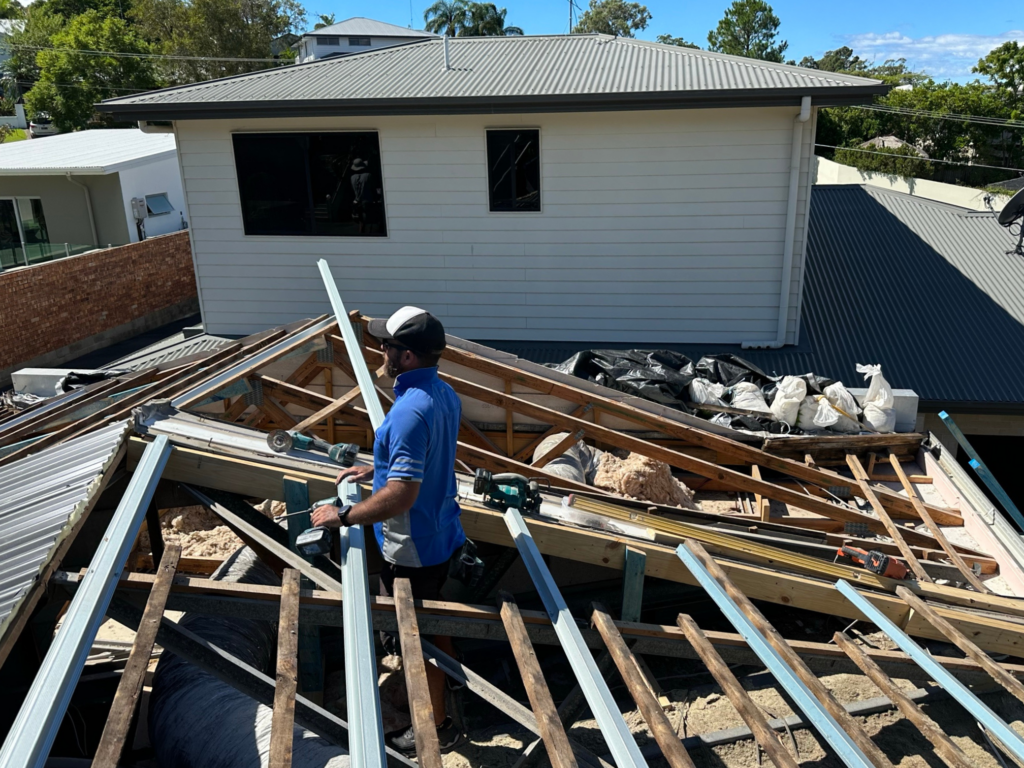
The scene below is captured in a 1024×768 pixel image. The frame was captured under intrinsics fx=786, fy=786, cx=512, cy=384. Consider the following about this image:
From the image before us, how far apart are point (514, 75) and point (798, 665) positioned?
9.07 meters

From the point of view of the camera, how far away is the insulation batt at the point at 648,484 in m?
6.88

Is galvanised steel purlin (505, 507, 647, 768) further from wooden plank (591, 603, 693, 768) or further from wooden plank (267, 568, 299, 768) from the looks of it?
wooden plank (267, 568, 299, 768)

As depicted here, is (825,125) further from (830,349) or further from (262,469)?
(262,469)

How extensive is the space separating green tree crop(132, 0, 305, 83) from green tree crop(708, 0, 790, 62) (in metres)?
27.0

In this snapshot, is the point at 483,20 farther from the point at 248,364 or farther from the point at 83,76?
the point at 248,364

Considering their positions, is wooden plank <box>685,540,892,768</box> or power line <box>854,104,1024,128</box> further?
power line <box>854,104,1024,128</box>

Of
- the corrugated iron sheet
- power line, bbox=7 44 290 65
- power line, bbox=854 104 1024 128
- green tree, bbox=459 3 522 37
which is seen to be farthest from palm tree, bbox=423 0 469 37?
the corrugated iron sheet

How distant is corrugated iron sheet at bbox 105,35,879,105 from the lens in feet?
31.4

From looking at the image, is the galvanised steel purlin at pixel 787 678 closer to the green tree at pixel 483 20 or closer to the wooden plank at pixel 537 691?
the wooden plank at pixel 537 691

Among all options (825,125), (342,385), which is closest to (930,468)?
(342,385)

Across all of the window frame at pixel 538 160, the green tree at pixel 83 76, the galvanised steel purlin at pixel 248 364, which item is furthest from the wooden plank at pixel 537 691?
the green tree at pixel 83 76

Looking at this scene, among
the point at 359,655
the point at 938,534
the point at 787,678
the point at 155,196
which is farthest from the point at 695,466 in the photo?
the point at 155,196

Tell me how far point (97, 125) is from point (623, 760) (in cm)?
4399

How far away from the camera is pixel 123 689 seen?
2814 mm
